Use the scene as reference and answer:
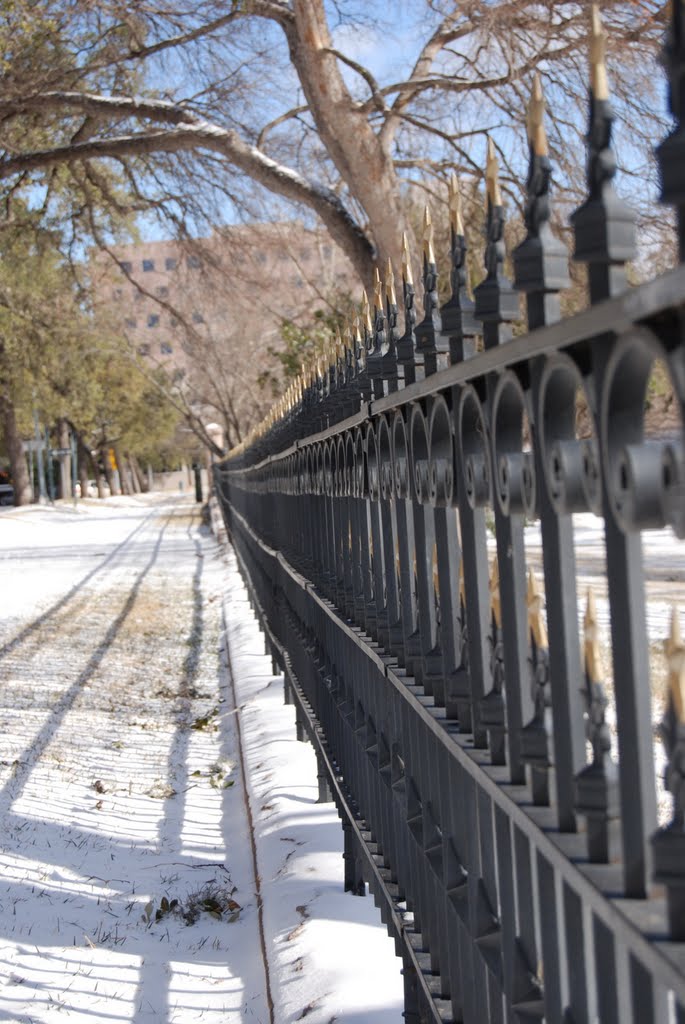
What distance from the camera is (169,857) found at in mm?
4812

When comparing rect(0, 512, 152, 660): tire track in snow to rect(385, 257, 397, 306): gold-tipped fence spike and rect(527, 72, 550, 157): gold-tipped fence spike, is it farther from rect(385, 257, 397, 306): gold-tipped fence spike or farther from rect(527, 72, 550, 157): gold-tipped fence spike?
→ rect(527, 72, 550, 157): gold-tipped fence spike

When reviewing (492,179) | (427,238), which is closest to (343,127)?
(427,238)

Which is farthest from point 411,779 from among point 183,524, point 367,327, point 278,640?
point 183,524

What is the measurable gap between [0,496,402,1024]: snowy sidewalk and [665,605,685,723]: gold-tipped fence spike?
2116 mm

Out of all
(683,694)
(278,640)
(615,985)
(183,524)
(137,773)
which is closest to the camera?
(683,694)

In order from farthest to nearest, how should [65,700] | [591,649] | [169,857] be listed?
[65,700], [169,857], [591,649]

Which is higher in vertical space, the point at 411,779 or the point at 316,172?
the point at 316,172

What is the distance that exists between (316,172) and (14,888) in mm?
13911

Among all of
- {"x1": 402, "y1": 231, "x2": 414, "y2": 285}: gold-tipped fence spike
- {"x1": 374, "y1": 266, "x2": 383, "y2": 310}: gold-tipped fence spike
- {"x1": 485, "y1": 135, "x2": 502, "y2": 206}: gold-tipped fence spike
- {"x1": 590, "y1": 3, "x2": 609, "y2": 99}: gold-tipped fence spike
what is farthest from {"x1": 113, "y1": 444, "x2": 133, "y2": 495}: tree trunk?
{"x1": 590, "y1": 3, "x2": 609, "y2": 99}: gold-tipped fence spike

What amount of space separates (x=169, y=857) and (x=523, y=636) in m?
3.43

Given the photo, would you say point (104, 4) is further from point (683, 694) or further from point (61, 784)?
point (683, 694)

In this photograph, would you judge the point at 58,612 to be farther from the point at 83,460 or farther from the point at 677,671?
the point at 83,460

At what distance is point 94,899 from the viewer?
14.2ft

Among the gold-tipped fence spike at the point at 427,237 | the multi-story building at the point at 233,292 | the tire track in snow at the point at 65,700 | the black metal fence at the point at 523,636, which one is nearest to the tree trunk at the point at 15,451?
the multi-story building at the point at 233,292
